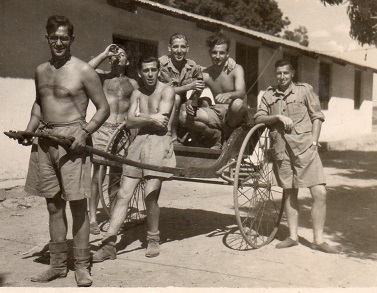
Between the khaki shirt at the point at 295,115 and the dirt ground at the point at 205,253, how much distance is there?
3.19 feet

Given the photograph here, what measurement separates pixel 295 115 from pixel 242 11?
75.5 ft

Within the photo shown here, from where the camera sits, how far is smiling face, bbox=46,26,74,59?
3885 mm

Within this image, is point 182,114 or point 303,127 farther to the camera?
point 182,114

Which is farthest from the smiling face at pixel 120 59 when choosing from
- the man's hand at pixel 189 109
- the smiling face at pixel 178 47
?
the man's hand at pixel 189 109

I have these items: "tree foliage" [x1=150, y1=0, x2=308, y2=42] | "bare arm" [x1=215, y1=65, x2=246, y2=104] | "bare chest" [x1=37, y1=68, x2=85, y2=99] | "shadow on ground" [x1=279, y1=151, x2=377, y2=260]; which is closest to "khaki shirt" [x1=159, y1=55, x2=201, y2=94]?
"bare arm" [x1=215, y1=65, x2=246, y2=104]

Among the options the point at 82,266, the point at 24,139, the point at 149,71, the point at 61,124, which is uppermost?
the point at 149,71

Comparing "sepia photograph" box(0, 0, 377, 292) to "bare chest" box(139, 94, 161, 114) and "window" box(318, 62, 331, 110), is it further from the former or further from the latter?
"window" box(318, 62, 331, 110)

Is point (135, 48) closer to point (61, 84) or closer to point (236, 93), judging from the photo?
point (236, 93)

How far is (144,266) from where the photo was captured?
179 inches

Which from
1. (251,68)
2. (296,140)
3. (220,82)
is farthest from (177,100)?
(251,68)

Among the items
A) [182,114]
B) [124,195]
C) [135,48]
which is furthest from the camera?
[135,48]

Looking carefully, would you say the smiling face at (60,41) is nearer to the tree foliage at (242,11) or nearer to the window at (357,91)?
the window at (357,91)

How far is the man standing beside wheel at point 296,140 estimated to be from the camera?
5.05m

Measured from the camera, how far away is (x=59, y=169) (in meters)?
4.00
